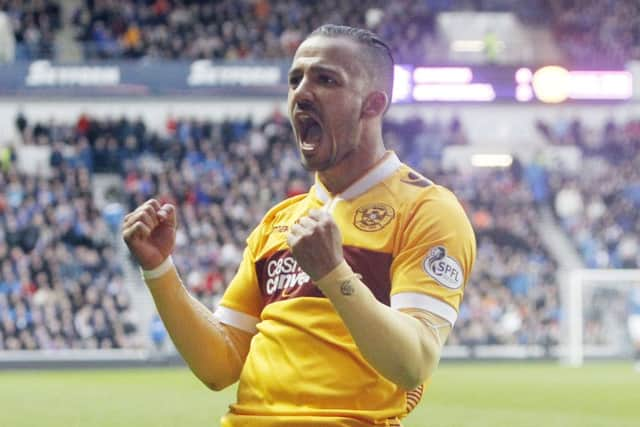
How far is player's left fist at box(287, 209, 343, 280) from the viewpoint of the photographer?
110 inches

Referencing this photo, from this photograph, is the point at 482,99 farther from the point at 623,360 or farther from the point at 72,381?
the point at 72,381

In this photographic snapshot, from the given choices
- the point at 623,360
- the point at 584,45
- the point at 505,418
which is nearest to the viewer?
the point at 505,418

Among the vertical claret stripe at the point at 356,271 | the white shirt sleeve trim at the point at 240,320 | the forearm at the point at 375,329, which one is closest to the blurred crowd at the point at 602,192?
the white shirt sleeve trim at the point at 240,320

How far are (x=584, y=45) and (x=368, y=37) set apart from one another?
91.5 ft

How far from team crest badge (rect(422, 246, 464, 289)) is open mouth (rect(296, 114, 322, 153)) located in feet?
1.32

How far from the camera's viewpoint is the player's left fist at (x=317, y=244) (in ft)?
9.20

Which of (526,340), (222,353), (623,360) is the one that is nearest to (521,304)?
(526,340)


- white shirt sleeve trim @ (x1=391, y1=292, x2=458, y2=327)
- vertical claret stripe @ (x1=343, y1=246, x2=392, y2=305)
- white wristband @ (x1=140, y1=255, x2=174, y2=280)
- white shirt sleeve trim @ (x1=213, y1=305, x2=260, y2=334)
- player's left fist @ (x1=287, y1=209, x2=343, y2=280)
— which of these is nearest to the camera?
player's left fist @ (x1=287, y1=209, x2=343, y2=280)

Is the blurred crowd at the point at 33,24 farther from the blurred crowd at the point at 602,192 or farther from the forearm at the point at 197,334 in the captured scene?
the forearm at the point at 197,334

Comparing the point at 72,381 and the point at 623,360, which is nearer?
the point at 72,381

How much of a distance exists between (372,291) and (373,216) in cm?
20

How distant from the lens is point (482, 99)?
27.9 m

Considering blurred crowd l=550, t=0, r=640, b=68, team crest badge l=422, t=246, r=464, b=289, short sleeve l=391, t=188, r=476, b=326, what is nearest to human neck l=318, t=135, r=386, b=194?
short sleeve l=391, t=188, r=476, b=326

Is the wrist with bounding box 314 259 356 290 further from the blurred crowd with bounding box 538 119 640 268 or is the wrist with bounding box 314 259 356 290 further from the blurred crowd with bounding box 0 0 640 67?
the blurred crowd with bounding box 0 0 640 67
